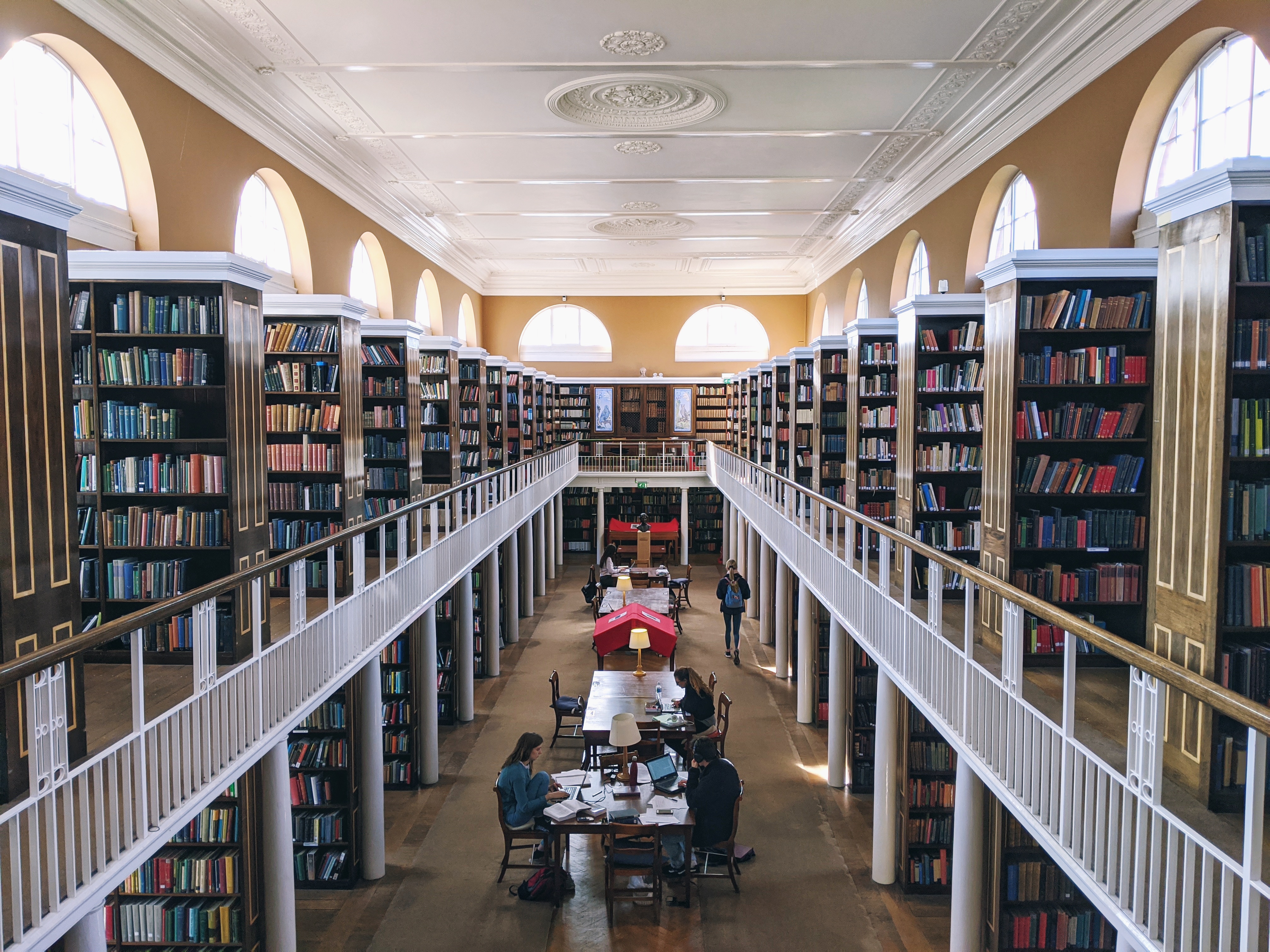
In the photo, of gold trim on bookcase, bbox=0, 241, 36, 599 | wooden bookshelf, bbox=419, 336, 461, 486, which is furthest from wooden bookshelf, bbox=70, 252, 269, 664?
wooden bookshelf, bbox=419, 336, 461, 486

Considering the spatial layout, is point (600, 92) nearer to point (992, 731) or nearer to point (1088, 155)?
point (1088, 155)

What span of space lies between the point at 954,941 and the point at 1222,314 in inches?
146

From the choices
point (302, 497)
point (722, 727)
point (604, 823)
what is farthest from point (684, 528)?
point (604, 823)

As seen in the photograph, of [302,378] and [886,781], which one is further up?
[302,378]

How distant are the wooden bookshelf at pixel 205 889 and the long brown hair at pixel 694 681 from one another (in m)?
4.19

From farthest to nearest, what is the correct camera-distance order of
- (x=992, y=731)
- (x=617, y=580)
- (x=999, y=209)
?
(x=617, y=580), (x=999, y=209), (x=992, y=731)

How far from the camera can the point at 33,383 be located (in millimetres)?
3438

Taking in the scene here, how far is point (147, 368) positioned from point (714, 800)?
16.1ft

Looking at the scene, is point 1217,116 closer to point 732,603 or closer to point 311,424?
point 311,424

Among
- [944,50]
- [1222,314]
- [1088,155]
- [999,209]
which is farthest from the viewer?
[999,209]

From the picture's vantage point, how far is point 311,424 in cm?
707

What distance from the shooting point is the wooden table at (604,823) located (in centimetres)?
639

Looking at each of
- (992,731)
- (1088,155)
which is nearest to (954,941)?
(992,731)

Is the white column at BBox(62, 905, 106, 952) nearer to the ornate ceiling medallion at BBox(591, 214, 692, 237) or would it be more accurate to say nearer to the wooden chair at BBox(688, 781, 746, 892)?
the wooden chair at BBox(688, 781, 746, 892)
